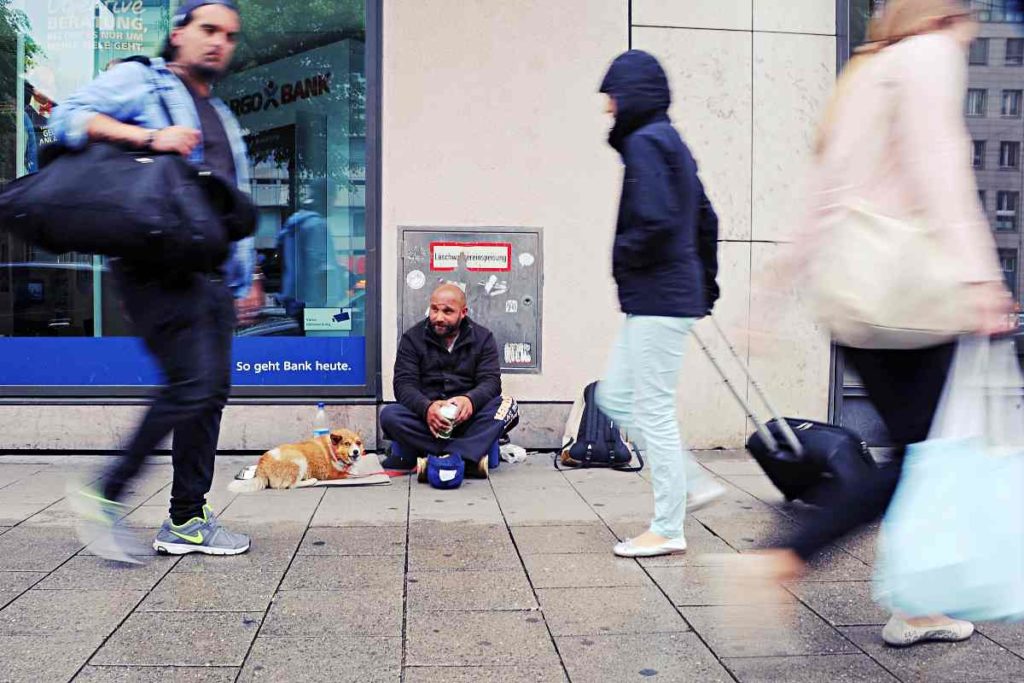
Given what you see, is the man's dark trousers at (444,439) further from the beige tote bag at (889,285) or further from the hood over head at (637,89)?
the beige tote bag at (889,285)

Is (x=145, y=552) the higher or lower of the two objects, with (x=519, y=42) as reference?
lower

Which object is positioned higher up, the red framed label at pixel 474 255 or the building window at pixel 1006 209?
the building window at pixel 1006 209

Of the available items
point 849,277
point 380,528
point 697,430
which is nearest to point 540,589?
point 380,528

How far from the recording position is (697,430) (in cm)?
677

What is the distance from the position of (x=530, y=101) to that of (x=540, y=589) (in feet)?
12.5

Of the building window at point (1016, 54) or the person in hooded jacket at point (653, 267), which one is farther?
the building window at point (1016, 54)

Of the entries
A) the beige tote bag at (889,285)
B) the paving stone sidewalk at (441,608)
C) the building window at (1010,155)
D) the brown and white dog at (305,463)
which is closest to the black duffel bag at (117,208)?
the paving stone sidewalk at (441,608)

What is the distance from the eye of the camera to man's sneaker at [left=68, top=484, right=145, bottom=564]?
10.4ft

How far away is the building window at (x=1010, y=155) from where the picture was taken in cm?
693

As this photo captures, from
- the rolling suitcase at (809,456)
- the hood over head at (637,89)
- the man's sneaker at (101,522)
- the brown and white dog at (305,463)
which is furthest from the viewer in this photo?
the brown and white dog at (305,463)

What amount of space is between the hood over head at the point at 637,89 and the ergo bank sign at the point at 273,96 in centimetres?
349

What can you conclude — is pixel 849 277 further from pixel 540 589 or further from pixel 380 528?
pixel 380 528

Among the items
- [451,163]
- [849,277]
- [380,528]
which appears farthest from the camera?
[451,163]

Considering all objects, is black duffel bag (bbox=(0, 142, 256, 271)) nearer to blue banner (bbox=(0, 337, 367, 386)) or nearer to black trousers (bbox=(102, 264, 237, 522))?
black trousers (bbox=(102, 264, 237, 522))
